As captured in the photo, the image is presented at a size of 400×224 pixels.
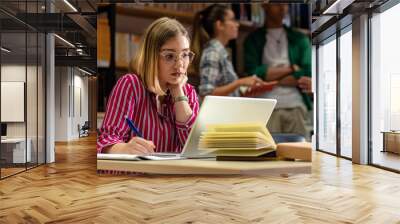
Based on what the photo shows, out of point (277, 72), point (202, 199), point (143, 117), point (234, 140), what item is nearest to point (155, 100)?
point (143, 117)

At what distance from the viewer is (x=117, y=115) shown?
306cm

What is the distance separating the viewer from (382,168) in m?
7.07

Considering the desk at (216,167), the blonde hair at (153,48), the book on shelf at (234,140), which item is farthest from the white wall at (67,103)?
the book on shelf at (234,140)

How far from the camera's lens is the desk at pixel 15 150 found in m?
5.99

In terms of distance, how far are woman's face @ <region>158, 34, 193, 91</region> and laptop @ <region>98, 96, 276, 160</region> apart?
0.38m

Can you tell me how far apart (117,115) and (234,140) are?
3.03 ft

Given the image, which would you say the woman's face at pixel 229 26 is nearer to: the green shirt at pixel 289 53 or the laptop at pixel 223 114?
the green shirt at pixel 289 53

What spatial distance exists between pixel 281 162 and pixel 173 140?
0.77m

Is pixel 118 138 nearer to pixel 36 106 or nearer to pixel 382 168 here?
pixel 36 106

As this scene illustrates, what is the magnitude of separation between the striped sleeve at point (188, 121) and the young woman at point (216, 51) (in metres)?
0.11

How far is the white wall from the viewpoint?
50.1 ft

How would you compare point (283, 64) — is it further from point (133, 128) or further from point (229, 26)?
point (133, 128)

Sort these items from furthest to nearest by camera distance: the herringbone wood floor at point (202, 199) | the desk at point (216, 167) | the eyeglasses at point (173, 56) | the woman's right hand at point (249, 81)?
the herringbone wood floor at point (202, 199)
the woman's right hand at point (249, 81)
the eyeglasses at point (173, 56)
the desk at point (216, 167)

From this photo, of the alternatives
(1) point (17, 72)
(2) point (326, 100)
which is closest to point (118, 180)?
(1) point (17, 72)
